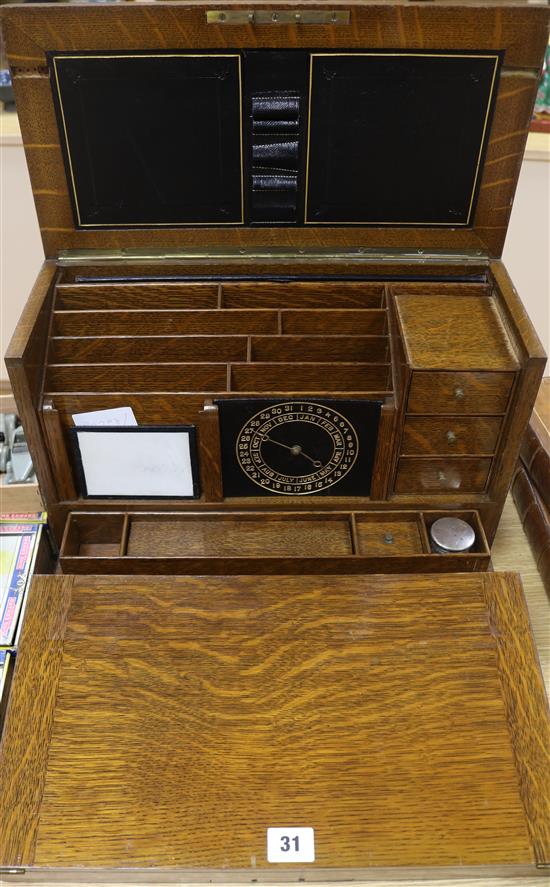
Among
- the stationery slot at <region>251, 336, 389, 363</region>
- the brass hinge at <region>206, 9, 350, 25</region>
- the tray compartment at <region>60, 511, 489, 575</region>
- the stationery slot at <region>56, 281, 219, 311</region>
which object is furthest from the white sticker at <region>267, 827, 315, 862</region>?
the brass hinge at <region>206, 9, 350, 25</region>

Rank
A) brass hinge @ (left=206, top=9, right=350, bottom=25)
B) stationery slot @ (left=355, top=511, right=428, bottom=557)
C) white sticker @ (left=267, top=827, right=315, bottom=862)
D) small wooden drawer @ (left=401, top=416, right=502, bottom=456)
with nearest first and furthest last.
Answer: white sticker @ (left=267, top=827, right=315, bottom=862) < brass hinge @ (left=206, top=9, right=350, bottom=25) < small wooden drawer @ (left=401, top=416, right=502, bottom=456) < stationery slot @ (left=355, top=511, right=428, bottom=557)

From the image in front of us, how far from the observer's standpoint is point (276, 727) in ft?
4.15

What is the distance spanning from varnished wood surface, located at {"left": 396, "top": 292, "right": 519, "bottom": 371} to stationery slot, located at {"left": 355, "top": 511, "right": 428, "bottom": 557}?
0.34 metres

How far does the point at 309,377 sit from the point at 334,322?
15 cm

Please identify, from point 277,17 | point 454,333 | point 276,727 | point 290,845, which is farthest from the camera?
point 454,333

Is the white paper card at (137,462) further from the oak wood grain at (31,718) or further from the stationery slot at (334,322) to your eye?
the stationery slot at (334,322)

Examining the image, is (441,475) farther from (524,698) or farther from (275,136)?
(275,136)

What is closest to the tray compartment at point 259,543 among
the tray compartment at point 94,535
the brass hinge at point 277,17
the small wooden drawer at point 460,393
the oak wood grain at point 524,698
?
the tray compartment at point 94,535

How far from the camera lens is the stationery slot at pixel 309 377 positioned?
60.9 inches

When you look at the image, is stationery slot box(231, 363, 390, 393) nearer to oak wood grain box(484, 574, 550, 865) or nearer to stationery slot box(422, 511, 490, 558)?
stationery slot box(422, 511, 490, 558)

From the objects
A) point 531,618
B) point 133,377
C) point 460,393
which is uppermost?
point 133,377

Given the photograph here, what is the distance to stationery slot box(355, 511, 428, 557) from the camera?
1.62 metres

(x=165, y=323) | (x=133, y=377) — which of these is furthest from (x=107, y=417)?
(x=165, y=323)

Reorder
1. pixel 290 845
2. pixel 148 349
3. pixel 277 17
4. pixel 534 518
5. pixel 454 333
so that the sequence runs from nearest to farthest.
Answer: pixel 290 845
pixel 277 17
pixel 454 333
pixel 148 349
pixel 534 518
